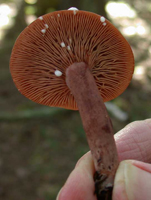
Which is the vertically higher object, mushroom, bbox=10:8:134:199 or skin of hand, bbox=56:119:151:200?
mushroom, bbox=10:8:134:199

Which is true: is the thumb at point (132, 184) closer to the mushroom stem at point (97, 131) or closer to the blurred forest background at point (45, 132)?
the mushroom stem at point (97, 131)

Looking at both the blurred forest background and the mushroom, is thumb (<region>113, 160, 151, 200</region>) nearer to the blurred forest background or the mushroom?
the mushroom

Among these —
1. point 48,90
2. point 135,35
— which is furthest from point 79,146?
point 135,35

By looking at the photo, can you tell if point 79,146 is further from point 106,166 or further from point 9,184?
point 106,166

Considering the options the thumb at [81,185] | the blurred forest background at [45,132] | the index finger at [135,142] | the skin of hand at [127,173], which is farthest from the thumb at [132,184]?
the blurred forest background at [45,132]

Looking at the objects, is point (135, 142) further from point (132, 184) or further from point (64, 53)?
point (64, 53)

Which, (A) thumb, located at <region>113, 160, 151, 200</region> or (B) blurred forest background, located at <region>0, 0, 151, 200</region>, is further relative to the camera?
(B) blurred forest background, located at <region>0, 0, 151, 200</region>

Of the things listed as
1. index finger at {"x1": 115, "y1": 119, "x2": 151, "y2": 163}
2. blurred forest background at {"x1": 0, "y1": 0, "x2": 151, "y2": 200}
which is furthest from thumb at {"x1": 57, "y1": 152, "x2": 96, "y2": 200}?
blurred forest background at {"x1": 0, "y1": 0, "x2": 151, "y2": 200}
